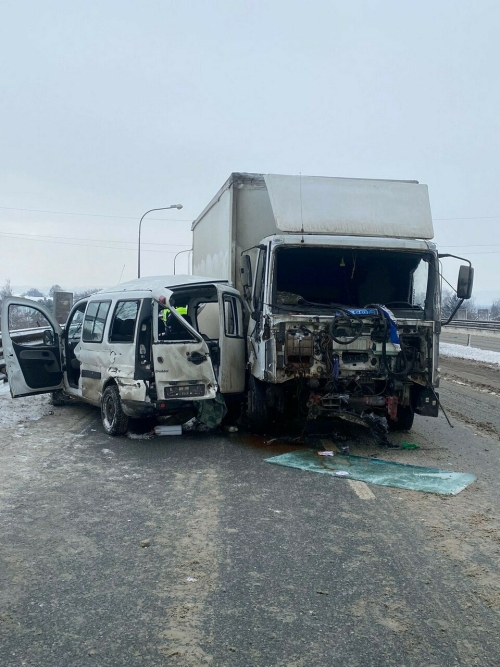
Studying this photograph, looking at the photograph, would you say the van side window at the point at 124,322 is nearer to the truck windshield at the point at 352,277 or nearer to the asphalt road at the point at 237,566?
the asphalt road at the point at 237,566

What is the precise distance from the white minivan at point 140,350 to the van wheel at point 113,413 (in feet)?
0.04

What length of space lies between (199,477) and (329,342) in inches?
92.1

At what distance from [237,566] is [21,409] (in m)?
7.93

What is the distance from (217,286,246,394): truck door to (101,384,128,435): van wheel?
55.0 inches

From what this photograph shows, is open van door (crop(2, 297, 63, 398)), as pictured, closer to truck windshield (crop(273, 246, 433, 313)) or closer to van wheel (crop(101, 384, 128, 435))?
van wheel (crop(101, 384, 128, 435))

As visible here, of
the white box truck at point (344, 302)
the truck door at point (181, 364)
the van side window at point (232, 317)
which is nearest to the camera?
the white box truck at point (344, 302)

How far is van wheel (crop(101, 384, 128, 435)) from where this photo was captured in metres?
8.65

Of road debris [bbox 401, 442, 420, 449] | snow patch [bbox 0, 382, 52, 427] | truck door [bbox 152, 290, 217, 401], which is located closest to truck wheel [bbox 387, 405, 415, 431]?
road debris [bbox 401, 442, 420, 449]

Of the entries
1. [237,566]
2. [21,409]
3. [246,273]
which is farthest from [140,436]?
[237,566]

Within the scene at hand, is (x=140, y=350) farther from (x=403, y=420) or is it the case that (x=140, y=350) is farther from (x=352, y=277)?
(x=403, y=420)

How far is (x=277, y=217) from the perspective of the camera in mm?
8336

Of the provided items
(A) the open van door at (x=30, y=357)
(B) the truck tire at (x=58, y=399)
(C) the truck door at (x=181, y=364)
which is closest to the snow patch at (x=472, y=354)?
(B) the truck tire at (x=58, y=399)

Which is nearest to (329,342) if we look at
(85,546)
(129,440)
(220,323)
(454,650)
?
(220,323)

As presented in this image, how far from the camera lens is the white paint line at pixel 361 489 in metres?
6.06
